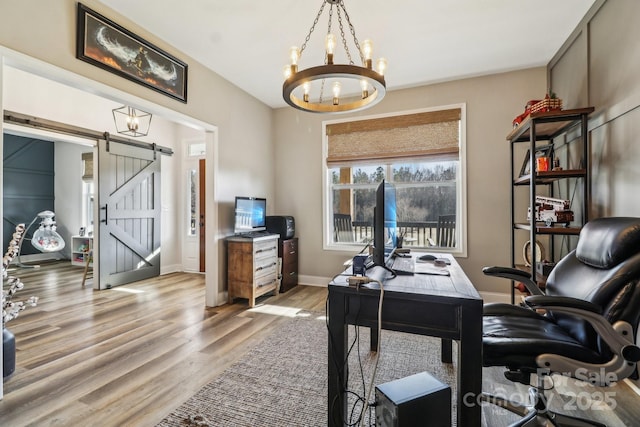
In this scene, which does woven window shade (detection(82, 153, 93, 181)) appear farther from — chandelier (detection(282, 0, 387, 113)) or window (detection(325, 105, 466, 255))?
chandelier (detection(282, 0, 387, 113))

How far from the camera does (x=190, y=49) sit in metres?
2.93

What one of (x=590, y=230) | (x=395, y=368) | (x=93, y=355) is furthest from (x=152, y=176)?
(x=590, y=230)

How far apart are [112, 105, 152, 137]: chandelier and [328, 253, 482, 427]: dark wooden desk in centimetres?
441

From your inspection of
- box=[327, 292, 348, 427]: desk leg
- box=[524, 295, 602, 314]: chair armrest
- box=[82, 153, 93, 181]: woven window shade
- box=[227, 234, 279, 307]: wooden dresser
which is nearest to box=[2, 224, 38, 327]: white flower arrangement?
box=[227, 234, 279, 307]: wooden dresser

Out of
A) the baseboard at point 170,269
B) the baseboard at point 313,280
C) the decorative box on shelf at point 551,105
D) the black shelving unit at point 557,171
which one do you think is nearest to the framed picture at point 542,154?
the black shelving unit at point 557,171

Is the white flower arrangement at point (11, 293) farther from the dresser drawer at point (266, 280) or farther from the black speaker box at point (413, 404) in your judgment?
the black speaker box at point (413, 404)

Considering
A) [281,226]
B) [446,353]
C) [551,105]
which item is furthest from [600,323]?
[281,226]

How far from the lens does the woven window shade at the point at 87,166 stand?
234 inches

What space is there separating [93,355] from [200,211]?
3.07 m

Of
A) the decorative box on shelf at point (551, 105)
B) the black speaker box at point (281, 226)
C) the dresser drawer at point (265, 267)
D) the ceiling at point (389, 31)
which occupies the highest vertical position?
the ceiling at point (389, 31)

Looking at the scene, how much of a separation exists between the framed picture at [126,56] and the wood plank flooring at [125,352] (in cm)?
225

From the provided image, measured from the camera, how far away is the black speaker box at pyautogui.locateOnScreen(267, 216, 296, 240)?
4074mm

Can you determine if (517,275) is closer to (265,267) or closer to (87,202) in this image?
(265,267)

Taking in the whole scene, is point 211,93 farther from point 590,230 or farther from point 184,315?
point 590,230
